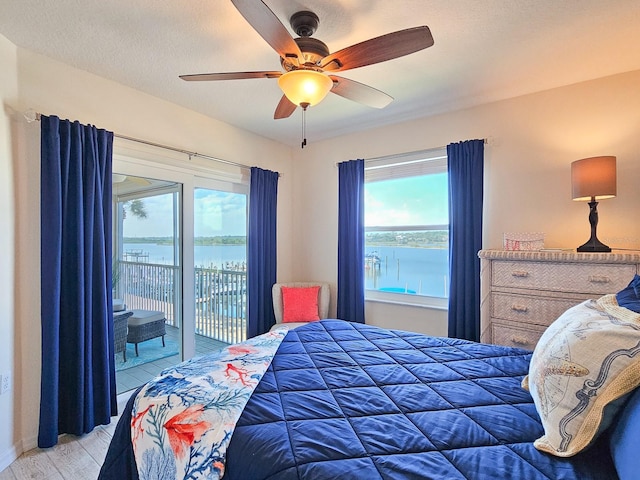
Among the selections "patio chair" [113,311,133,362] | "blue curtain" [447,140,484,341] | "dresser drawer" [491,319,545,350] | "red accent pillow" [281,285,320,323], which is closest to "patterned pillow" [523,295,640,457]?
"dresser drawer" [491,319,545,350]

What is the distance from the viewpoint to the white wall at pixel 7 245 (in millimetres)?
1909

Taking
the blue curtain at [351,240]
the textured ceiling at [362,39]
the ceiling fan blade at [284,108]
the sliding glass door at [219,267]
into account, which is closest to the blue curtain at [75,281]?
the textured ceiling at [362,39]

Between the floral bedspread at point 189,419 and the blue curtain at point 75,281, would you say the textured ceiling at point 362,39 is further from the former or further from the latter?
the floral bedspread at point 189,419

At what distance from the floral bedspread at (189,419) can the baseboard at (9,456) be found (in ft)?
4.59

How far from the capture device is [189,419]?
112 centimetres

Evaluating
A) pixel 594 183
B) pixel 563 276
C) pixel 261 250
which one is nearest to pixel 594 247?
pixel 563 276

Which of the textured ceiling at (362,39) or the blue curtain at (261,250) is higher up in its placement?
the textured ceiling at (362,39)

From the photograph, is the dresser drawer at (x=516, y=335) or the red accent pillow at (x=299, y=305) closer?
the dresser drawer at (x=516, y=335)

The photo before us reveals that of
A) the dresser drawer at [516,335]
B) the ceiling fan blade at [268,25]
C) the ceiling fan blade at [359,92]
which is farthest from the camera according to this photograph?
the dresser drawer at [516,335]

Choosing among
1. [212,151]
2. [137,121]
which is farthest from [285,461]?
[212,151]

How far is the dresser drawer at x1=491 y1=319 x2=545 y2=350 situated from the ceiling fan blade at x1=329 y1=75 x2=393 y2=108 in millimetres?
1795

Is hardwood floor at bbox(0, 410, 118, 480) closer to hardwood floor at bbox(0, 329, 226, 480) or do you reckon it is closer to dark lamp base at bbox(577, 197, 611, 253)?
hardwood floor at bbox(0, 329, 226, 480)

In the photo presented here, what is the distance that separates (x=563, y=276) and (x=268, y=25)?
2.29 m

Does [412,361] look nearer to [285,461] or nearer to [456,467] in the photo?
[456,467]
